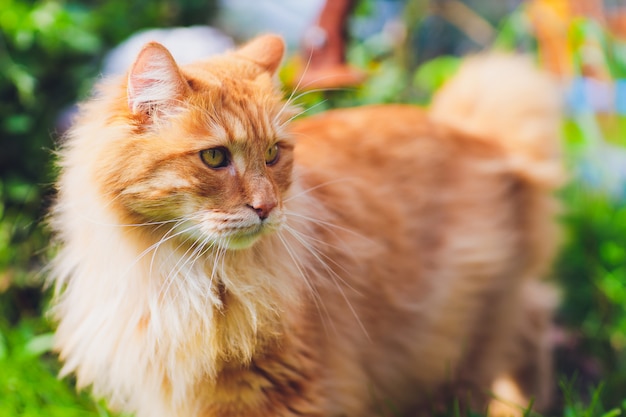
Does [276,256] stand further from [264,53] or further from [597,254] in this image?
[597,254]

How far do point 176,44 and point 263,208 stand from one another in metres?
2.25

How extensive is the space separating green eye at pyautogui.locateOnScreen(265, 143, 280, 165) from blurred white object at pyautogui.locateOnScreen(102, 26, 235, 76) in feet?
5.50

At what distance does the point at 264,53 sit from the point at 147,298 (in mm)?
814

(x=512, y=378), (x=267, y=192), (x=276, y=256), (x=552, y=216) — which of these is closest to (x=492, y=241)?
(x=552, y=216)

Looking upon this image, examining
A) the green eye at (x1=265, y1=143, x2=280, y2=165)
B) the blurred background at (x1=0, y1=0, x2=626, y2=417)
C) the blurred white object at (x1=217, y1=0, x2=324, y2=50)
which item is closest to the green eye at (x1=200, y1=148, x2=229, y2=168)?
the green eye at (x1=265, y1=143, x2=280, y2=165)

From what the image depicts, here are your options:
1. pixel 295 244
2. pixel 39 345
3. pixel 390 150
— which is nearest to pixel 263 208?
pixel 295 244

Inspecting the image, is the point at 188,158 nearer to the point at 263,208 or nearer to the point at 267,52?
the point at 263,208

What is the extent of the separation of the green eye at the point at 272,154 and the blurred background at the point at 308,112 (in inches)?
35.7

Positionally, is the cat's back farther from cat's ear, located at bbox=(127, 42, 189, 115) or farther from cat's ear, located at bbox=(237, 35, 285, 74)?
cat's ear, located at bbox=(127, 42, 189, 115)

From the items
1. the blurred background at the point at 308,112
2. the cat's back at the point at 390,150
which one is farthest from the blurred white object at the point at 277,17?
the cat's back at the point at 390,150

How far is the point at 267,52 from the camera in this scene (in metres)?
1.89

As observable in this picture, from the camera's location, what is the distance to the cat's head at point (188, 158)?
1499mm

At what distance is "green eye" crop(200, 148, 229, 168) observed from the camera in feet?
5.01

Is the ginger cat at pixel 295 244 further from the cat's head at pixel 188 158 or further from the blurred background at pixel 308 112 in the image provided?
the blurred background at pixel 308 112
